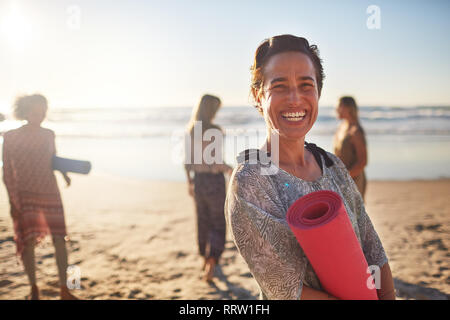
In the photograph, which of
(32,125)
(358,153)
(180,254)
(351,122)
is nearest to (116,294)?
(180,254)

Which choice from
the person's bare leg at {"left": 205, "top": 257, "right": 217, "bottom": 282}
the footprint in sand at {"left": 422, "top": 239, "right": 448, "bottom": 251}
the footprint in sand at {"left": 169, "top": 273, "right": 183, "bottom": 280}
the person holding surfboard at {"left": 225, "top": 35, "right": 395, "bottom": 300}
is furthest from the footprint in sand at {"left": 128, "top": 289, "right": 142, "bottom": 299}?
the footprint in sand at {"left": 422, "top": 239, "right": 448, "bottom": 251}

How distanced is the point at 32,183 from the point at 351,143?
394cm

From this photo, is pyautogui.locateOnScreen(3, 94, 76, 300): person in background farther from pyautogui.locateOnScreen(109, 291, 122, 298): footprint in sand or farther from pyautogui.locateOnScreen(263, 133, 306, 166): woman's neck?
pyautogui.locateOnScreen(263, 133, 306, 166): woman's neck

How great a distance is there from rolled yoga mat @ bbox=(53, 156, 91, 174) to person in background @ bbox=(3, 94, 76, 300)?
0.37 ft

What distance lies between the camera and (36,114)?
3596 mm

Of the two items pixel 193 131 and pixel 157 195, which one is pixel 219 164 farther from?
pixel 157 195

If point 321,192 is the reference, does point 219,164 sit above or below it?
below

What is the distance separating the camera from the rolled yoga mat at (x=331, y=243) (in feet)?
3.41

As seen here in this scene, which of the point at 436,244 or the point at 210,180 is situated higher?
the point at 210,180

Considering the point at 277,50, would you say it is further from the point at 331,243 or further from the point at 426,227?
the point at 426,227

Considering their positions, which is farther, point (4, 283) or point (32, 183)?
point (4, 283)

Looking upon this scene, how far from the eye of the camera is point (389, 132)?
749 inches
